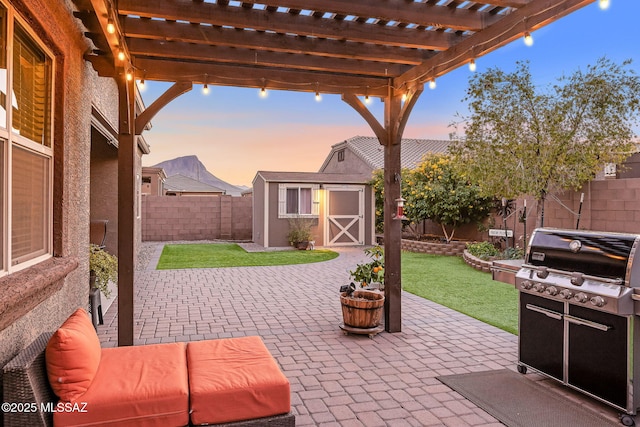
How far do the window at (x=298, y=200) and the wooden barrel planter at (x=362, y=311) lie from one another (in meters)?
10.5

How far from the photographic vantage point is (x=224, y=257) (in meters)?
12.4

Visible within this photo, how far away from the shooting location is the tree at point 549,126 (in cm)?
870

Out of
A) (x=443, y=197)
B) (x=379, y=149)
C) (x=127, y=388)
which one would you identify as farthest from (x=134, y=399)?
(x=379, y=149)

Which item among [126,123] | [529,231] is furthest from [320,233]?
[126,123]

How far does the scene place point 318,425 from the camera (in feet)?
10.1

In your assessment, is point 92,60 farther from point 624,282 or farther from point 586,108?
point 586,108

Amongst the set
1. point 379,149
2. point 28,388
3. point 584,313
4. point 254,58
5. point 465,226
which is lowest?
point 28,388

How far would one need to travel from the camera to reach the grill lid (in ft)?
10.4

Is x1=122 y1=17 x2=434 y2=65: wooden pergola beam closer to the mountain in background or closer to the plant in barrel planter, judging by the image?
the plant in barrel planter

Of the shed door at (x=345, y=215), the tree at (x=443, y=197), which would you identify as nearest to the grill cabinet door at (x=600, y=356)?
the tree at (x=443, y=197)

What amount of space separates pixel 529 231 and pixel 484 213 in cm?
223

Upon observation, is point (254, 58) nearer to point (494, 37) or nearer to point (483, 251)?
point (494, 37)

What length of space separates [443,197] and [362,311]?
28.3 feet

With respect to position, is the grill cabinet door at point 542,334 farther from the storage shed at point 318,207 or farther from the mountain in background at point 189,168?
the mountain in background at point 189,168
